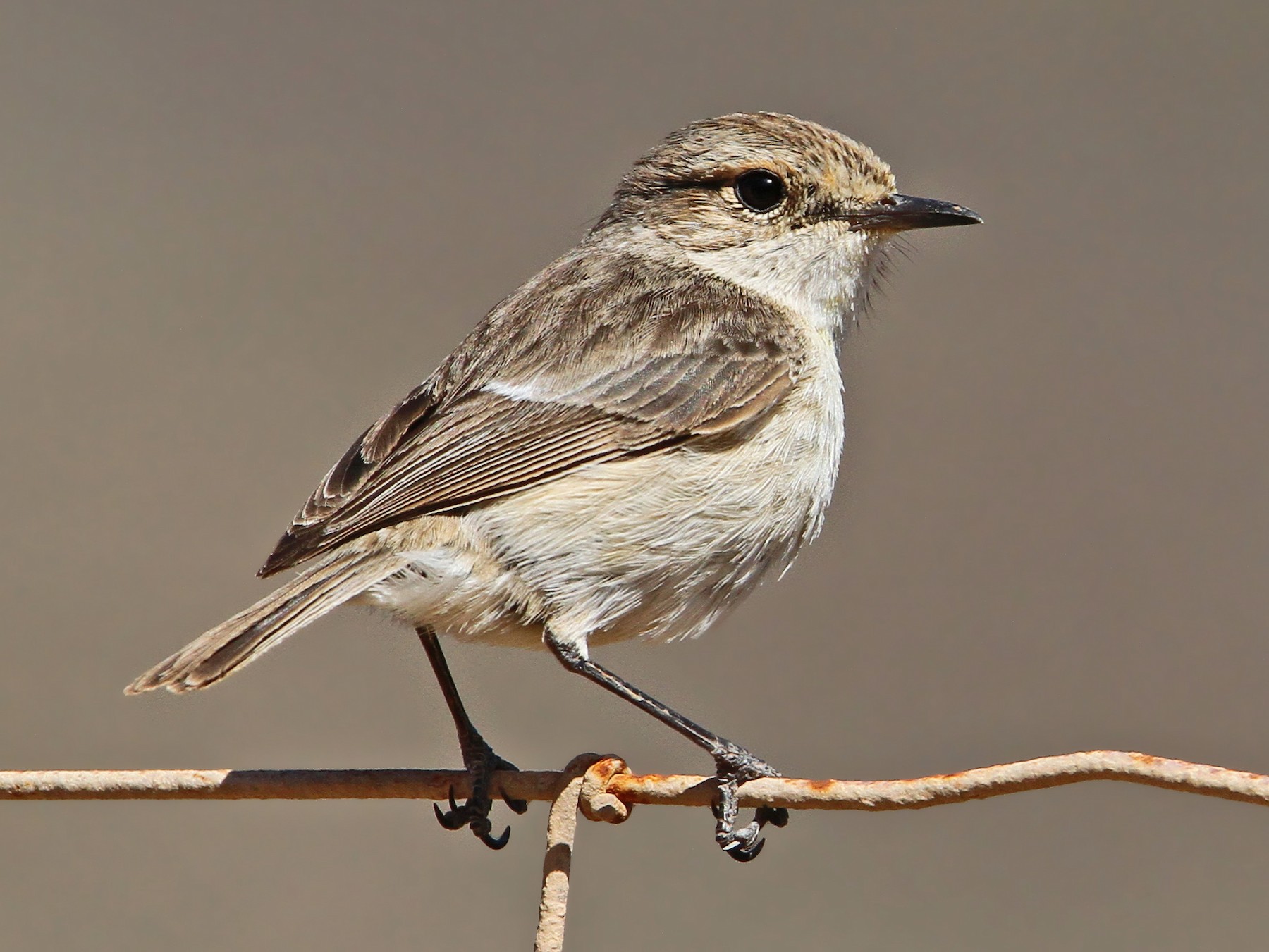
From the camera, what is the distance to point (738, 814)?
2.60 meters

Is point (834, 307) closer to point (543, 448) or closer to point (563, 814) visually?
point (543, 448)

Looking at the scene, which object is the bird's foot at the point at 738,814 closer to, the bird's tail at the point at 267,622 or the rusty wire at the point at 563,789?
the rusty wire at the point at 563,789

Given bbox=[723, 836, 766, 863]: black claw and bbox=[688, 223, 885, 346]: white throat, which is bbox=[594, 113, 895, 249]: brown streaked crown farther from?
bbox=[723, 836, 766, 863]: black claw

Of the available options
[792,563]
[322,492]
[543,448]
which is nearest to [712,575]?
[792,563]

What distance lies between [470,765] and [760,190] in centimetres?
157

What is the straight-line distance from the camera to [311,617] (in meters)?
2.66

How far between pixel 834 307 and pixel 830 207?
0.25 m

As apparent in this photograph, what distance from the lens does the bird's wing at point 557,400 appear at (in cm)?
292

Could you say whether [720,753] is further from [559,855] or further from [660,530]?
[559,855]

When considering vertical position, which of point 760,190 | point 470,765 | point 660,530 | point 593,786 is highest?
point 760,190

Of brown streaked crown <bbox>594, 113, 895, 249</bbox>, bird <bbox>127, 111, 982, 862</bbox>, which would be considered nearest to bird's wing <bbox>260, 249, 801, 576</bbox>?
bird <bbox>127, 111, 982, 862</bbox>

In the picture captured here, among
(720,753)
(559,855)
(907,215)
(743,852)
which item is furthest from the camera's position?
(907,215)

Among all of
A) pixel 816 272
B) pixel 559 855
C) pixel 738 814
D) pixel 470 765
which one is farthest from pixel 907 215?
pixel 559 855

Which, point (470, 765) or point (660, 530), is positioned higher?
point (660, 530)
